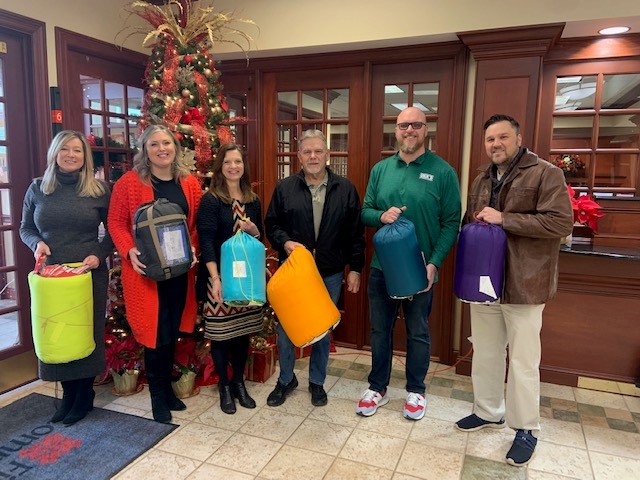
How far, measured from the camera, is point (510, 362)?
2.15m

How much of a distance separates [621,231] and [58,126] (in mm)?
3583

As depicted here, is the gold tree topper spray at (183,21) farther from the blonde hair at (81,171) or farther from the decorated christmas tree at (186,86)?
the blonde hair at (81,171)

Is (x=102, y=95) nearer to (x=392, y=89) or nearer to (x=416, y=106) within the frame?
(x=392, y=89)

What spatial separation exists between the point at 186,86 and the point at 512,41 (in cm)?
199

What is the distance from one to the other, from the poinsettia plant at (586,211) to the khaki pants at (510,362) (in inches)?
43.3

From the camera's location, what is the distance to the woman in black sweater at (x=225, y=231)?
7.83 ft

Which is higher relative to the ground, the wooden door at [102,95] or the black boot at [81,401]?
the wooden door at [102,95]

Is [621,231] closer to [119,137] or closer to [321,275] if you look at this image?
[321,275]

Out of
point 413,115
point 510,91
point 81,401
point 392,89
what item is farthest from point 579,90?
point 81,401

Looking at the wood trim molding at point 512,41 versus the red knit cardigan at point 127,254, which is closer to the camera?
the red knit cardigan at point 127,254

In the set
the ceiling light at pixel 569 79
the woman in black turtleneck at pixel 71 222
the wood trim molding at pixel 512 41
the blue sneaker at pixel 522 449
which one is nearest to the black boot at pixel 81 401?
the woman in black turtleneck at pixel 71 222

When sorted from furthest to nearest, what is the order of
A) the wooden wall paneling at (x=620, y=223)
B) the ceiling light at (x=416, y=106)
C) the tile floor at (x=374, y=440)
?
the ceiling light at (x=416, y=106)
the wooden wall paneling at (x=620, y=223)
the tile floor at (x=374, y=440)

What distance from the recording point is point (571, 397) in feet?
9.21

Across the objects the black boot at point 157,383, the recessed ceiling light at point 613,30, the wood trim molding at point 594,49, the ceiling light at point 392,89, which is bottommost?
the black boot at point 157,383
